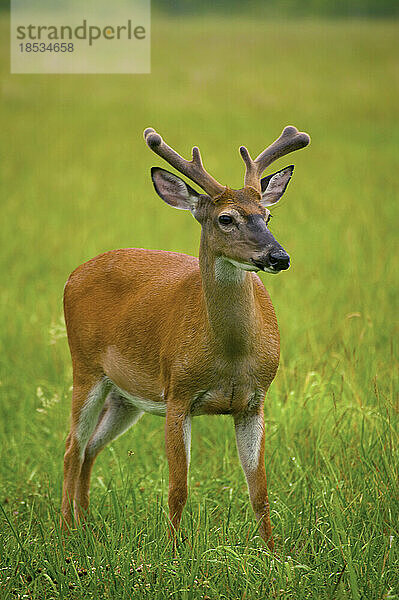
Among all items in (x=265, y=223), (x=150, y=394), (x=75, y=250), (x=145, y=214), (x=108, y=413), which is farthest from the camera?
(x=145, y=214)

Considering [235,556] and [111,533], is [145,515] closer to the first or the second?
[111,533]

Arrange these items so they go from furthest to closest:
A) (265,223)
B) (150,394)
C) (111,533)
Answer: (150,394) → (111,533) → (265,223)

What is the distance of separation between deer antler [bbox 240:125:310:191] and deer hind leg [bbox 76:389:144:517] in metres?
1.56

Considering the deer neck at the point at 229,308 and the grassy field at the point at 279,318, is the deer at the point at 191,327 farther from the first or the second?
the grassy field at the point at 279,318

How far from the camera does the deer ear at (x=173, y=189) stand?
3863 millimetres

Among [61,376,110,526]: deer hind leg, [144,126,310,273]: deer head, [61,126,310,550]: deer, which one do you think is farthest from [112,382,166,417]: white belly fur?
[144,126,310,273]: deer head

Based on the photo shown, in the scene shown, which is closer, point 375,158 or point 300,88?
point 375,158

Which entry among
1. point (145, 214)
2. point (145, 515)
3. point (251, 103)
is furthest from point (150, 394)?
point (251, 103)

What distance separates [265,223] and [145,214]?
8565 millimetres

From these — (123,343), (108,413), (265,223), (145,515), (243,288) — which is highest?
(265,223)

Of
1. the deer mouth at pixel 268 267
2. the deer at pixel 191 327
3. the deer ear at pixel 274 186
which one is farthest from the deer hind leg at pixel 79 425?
the deer mouth at pixel 268 267

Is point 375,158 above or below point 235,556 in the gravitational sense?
above

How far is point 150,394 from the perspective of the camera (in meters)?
4.20

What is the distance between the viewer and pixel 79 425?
465 centimetres
